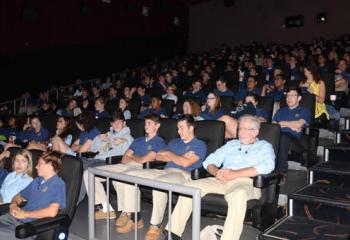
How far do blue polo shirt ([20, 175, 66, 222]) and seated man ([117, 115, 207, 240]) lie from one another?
74cm

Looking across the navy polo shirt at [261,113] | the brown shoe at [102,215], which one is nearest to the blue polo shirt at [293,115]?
the navy polo shirt at [261,113]

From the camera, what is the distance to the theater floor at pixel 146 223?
3.86 metres

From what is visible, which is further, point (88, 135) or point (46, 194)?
A: point (88, 135)

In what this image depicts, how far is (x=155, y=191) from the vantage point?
3785 millimetres

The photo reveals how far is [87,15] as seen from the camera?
12125mm

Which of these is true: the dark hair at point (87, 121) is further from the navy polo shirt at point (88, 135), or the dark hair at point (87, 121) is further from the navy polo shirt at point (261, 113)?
the navy polo shirt at point (261, 113)

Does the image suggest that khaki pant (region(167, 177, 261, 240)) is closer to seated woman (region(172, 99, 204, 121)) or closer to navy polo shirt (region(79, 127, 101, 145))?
seated woman (region(172, 99, 204, 121))

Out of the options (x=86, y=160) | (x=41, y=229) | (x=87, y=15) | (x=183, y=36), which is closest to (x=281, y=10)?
(x=183, y=36)

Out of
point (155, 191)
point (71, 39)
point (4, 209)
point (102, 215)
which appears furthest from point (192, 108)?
point (71, 39)

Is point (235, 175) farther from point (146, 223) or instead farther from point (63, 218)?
point (63, 218)

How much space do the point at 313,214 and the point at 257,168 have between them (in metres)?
0.52

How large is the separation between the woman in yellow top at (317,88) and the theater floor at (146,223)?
92 centimetres

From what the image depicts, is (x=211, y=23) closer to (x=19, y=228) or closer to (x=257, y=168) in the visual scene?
(x=257, y=168)

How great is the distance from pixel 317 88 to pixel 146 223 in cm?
301
